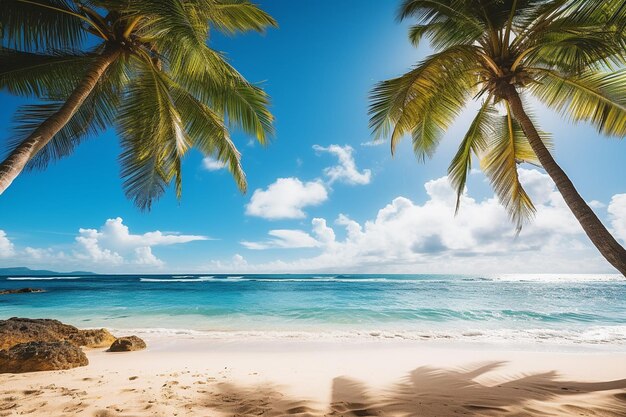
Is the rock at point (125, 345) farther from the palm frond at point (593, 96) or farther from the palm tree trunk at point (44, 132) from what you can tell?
the palm frond at point (593, 96)

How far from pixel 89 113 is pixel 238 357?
5.75 metres

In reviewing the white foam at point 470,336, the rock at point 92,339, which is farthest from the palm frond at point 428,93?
the rock at point 92,339

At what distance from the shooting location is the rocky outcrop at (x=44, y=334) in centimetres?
629

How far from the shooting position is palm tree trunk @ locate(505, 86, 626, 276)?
354 centimetres

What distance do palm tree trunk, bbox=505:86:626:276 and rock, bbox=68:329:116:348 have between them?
30.9 feet

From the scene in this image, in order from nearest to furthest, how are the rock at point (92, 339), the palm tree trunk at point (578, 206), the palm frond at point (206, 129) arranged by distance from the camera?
the palm tree trunk at point (578, 206) < the palm frond at point (206, 129) < the rock at point (92, 339)

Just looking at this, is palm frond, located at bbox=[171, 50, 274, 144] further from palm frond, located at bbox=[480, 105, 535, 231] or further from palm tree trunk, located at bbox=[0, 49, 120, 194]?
palm frond, located at bbox=[480, 105, 535, 231]

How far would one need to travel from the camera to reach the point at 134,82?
5863mm

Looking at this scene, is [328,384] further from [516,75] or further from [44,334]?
[44,334]

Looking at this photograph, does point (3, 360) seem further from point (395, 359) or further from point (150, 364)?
point (395, 359)

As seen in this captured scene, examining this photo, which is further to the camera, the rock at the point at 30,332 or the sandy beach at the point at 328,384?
the rock at the point at 30,332

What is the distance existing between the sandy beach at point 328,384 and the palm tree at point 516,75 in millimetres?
2077

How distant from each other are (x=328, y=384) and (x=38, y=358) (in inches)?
180

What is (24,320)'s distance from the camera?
291 inches
